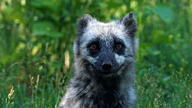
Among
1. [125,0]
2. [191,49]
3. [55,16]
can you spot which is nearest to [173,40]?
[191,49]

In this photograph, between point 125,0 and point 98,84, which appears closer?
point 98,84

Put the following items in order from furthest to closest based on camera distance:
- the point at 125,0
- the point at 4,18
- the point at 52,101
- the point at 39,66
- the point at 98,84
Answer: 1. the point at 4,18
2. the point at 125,0
3. the point at 39,66
4. the point at 52,101
5. the point at 98,84

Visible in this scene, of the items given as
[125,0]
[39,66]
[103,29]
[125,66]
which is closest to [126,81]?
[125,66]

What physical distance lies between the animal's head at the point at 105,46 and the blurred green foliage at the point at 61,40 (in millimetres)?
1056

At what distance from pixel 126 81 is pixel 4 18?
14.3ft

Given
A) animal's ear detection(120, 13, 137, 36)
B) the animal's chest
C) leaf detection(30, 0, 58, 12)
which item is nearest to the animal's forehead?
animal's ear detection(120, 13, 137, 36)

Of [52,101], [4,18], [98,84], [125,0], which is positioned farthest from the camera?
[4,18]

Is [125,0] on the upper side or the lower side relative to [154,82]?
upper

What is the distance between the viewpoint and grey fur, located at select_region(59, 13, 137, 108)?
297 inches

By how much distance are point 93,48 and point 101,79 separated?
37cm

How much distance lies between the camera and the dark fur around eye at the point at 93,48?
7.65m

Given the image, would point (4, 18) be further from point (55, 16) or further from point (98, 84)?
point (98, 84)

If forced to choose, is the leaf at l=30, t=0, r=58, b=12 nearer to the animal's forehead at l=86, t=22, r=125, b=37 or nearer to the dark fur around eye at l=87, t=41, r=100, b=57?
the animal's forehead at l=86, t=22, r=125, b=37

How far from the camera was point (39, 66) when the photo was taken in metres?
9.47
